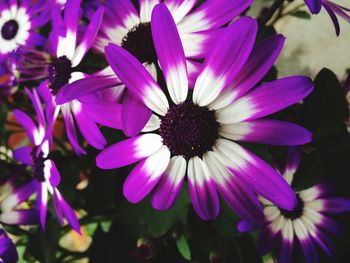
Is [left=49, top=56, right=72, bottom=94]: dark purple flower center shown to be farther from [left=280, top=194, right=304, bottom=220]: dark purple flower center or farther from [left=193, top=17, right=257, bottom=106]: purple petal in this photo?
[left=280, top=194, right=304, bottom=220]: dark purple flower center

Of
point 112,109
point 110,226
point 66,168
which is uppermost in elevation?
point 112,109

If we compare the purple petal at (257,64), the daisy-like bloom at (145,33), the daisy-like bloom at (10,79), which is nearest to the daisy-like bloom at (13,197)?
the daisy-like bloom at (10,79)

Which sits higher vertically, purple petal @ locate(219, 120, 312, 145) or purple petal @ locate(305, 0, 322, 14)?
purple petal @ locate(305, 0, 322, 14)

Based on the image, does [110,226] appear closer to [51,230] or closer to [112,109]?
[51,230]

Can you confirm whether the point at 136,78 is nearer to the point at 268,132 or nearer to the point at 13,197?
the point at 268,132

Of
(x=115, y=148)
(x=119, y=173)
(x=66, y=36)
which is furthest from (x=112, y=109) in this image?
(x=119, y=173)

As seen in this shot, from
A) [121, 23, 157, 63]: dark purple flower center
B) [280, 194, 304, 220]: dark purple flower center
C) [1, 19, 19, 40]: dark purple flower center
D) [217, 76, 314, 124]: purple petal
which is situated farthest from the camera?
[1, 19, 19, 40]: dark purple flower center

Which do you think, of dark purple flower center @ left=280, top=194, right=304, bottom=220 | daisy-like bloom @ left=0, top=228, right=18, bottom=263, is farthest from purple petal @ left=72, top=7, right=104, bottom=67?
dark purple flower center @ left=280, top=194, right=304, bottom=220
